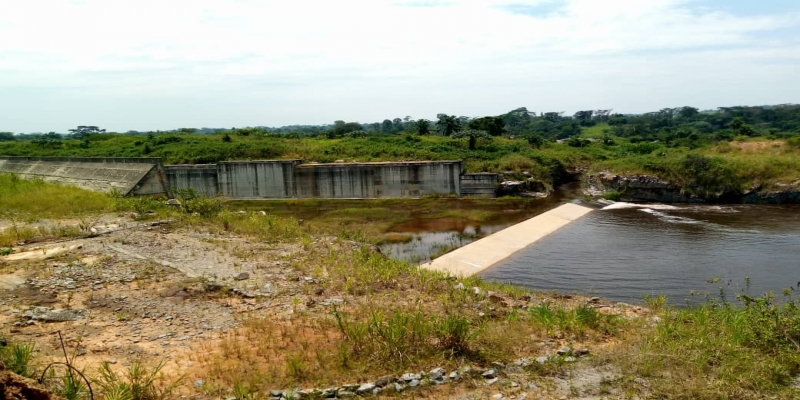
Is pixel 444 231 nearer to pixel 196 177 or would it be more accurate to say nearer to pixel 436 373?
pixel 436 373

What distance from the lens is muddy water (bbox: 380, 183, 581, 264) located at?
2144cm

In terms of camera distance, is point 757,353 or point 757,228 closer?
point 757,353

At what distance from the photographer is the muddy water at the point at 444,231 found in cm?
2144

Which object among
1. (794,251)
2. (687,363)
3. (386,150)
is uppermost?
(386,150)

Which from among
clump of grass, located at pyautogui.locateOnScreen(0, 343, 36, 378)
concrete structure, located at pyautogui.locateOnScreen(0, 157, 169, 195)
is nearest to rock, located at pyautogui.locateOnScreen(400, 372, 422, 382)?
clump of grass, located at pyautogui.locateOnScreen(0, 343, 36, 378)

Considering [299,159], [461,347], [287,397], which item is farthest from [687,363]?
[299,159]

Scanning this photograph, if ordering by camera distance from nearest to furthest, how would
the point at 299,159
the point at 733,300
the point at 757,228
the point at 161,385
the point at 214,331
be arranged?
1. the point at 161,385
2. the point at 214,331
3. the point at 733,300
4. the point at 757,228
5. the point at 299,159

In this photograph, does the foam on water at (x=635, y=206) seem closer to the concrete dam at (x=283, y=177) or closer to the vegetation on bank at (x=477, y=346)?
the concrete dam at (x=283, y=177)

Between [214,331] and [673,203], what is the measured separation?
32.7 metres

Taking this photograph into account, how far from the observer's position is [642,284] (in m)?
16.5

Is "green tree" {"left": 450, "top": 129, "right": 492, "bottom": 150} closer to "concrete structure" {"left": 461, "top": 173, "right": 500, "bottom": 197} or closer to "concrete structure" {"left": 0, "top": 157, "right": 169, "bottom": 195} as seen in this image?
"concrete structure" {"left": 461, "top": 173, "right": 500, "bottom": 197}

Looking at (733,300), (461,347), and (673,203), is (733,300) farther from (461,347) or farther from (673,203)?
(673,203)

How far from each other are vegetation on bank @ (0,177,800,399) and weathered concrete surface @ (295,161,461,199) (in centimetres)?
2403

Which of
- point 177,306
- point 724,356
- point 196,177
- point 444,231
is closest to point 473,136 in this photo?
point 444,231
